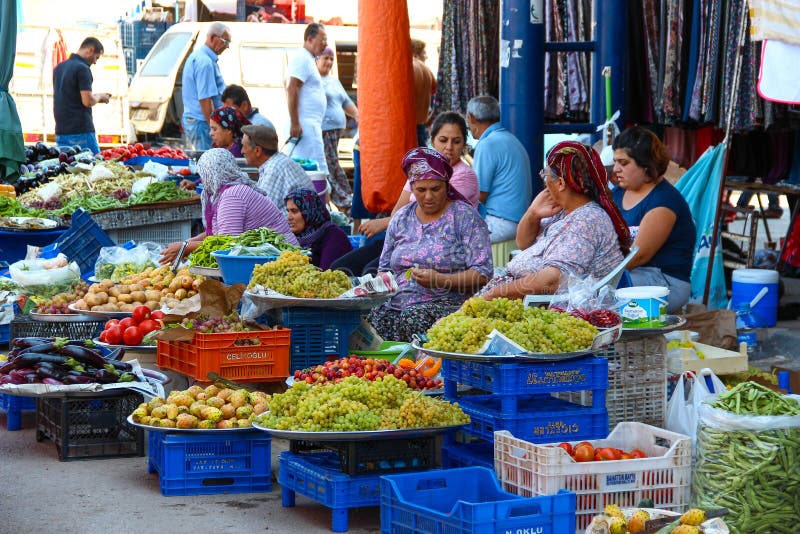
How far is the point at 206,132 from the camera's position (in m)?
12.9

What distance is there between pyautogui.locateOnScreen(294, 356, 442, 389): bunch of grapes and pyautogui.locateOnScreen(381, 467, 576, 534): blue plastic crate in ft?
2.30

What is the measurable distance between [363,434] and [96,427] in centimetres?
173

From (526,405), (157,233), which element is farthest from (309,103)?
(526,405)

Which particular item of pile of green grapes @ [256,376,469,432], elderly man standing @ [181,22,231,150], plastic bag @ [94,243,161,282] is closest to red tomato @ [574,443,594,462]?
pile of green grapes @ [256,376,469,432]

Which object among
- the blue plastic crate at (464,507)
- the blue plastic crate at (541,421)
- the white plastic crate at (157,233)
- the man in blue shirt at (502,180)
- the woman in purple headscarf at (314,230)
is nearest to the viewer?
the blue plastic crate at (464,507)

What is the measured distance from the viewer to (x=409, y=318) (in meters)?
6.27

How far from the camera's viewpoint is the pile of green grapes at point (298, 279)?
5570 mm

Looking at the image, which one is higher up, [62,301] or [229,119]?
[229,119]

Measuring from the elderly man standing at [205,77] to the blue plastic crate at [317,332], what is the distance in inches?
274

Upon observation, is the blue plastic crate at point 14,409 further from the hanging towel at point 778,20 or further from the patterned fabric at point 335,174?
the patterned fabric at point 335,174

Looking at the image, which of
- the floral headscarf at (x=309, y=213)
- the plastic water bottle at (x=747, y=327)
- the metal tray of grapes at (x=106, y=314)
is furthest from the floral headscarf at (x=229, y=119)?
the plastic water bottle at (x=747, y=327)

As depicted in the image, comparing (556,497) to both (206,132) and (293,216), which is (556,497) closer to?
(293,216)

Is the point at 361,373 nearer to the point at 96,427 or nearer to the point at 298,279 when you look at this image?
the point at 298,279

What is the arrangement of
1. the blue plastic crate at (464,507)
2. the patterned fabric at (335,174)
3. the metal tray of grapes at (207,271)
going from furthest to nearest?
1. the patterned fabric at (335,174)
2. the metal tray of grapes at (207,271)
3. the blue plastic crate at (464,507)
